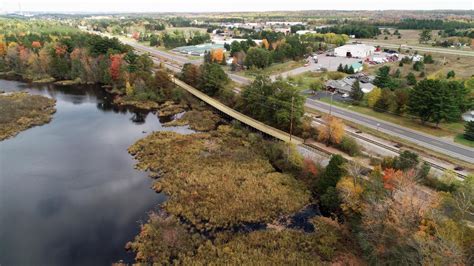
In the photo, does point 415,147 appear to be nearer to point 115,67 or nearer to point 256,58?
point 256,58

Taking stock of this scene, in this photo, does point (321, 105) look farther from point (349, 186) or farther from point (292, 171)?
point (349, 186)

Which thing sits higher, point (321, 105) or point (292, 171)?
point (321, 105)

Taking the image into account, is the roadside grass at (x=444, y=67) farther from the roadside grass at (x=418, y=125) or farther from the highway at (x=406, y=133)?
the highway at (x=406, y=133)

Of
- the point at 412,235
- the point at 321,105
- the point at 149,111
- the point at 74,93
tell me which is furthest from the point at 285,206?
the point at 74,93

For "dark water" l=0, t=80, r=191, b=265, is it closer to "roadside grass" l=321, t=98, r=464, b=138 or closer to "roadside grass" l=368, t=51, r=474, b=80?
"roadside grass" l=321, t=98, r=464, b=138

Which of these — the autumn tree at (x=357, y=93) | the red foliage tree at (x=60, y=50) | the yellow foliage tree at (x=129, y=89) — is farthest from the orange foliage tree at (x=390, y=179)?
the red foliage tree at (x=60, y=50)

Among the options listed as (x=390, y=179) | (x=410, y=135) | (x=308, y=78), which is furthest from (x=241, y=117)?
(x=308, y=78)
